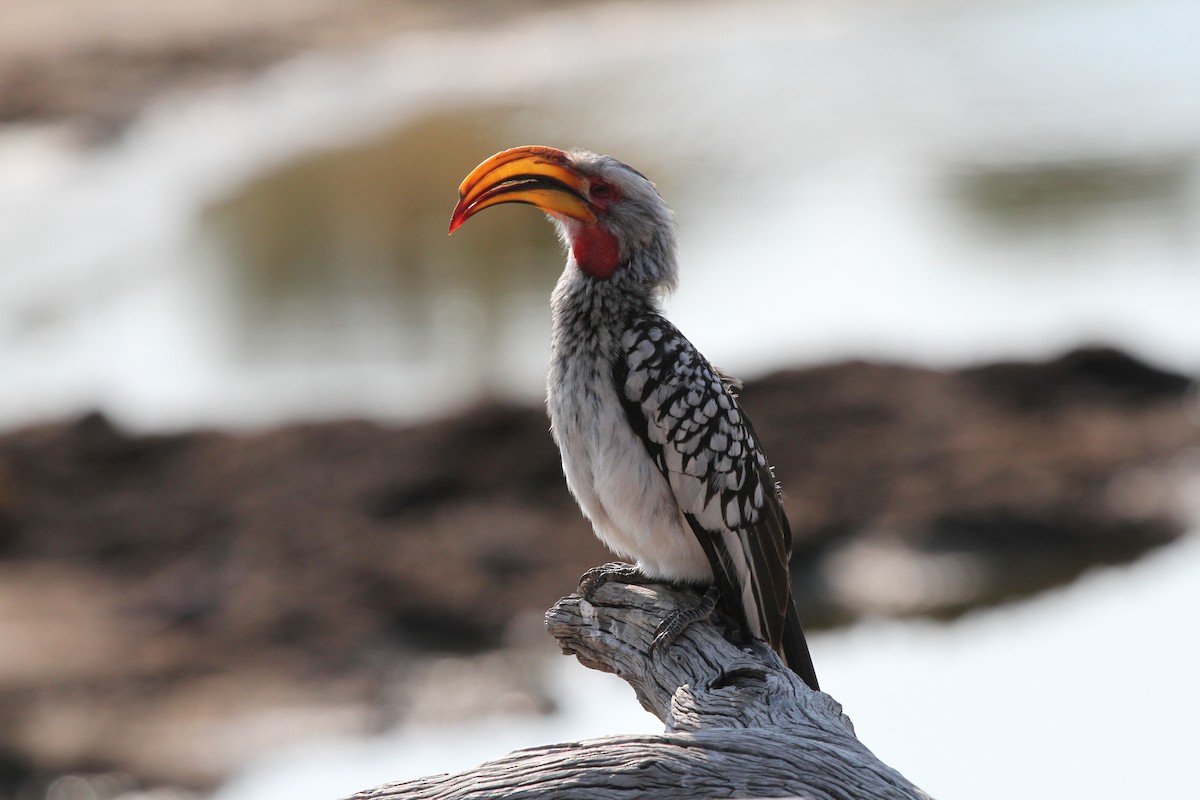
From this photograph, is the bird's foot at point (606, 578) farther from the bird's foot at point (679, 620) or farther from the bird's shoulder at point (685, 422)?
the bird's shoulder at point (685, 422)

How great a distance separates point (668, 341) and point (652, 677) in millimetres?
1148

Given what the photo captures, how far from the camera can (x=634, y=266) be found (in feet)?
17.1

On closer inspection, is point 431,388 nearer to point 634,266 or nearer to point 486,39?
point 634,266

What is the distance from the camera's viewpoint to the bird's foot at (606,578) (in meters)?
5.20

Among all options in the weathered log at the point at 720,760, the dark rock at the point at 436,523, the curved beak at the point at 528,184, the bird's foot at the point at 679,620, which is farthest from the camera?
the dark rock at the point at 436,523

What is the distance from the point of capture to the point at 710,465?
4.90 m

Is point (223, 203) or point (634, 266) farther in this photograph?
point (223, 203)

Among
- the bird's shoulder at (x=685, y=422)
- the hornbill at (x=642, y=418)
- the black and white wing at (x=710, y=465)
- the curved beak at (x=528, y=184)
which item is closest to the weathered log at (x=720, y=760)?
the black and white wing at (x=710, y=465)

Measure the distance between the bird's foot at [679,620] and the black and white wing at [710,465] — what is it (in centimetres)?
6

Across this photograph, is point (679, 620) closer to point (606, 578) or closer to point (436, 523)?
point (606, 578)

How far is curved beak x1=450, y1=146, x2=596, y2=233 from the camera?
16.3 feet

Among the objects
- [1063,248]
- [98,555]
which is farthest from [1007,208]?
[98,555]

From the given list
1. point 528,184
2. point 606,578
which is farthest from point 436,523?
point 528,184

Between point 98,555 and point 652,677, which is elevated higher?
point 98,555
